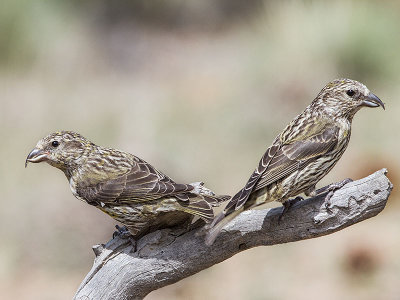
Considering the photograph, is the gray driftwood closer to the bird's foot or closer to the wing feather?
the bird's foot

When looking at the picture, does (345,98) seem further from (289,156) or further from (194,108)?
(194,108)

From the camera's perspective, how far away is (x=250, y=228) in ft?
17.6

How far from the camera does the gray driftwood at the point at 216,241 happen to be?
5086mm

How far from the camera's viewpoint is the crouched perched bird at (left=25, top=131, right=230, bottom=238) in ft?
18.4

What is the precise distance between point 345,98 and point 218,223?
1520mm

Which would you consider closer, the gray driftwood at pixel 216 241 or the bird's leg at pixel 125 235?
the gray driftwood at pixel 216 241

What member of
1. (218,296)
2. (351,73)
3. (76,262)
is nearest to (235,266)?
(218,296)

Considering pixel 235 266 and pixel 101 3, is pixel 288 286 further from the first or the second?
pixel 101 3

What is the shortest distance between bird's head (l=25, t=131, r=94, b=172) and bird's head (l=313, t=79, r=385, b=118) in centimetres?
203

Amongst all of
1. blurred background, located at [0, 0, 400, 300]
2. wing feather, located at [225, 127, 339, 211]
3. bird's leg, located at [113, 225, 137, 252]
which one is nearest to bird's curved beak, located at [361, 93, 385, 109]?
wing feather, located at [225, 127, 339, 211]

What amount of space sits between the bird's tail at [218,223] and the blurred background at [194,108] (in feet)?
15.9

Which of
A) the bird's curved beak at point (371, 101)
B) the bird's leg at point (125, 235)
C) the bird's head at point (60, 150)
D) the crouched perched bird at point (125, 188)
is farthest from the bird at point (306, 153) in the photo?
the bird's head at point (60, 150)

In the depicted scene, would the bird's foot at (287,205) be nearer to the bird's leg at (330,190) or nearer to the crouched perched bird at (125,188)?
the bird's leg at (330,190)

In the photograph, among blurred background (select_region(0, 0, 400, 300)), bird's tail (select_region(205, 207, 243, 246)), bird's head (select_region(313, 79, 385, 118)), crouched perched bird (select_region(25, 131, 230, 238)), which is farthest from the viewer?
blurred background (select_region(0, 0, 400, 300))
